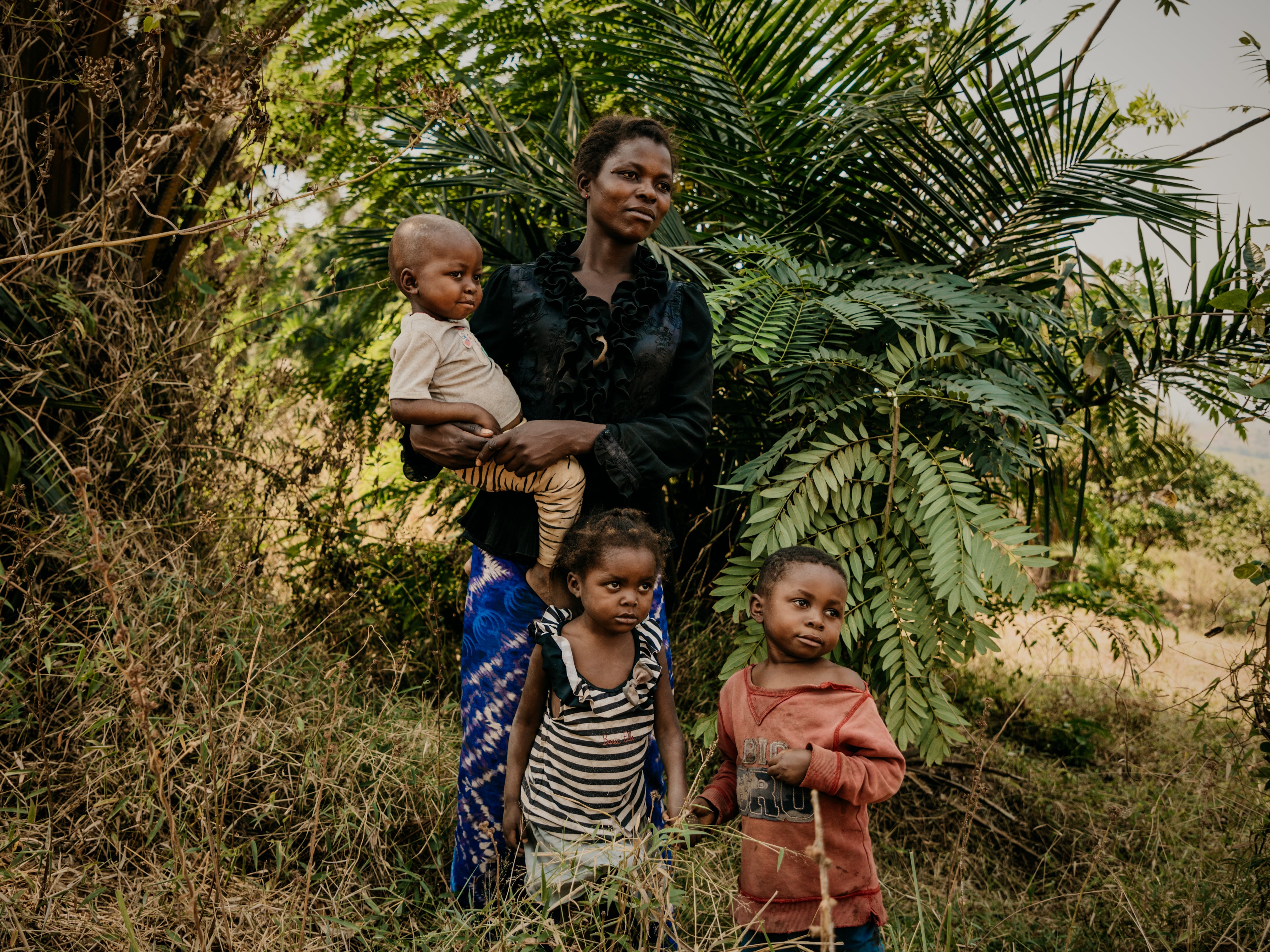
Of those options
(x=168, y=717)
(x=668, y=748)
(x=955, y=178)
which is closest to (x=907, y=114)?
(x=955, y=178)

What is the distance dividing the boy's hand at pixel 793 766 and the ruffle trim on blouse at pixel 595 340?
0.88 m

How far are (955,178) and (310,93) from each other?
2.82 metres

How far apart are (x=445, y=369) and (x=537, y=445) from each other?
0.29 meters

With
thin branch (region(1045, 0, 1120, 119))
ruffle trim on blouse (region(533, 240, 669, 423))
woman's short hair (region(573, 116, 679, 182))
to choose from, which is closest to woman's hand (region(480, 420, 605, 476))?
ruffle trim on blouse (region(533, 240, 669, 423))

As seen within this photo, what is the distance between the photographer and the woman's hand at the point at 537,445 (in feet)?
6.46

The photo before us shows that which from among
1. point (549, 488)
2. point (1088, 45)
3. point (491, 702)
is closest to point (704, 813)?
point (491, 702)

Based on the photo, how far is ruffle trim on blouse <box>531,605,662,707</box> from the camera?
1.92m

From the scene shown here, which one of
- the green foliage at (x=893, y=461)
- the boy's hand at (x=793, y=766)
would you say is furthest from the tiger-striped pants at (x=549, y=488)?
the boy's hand at (x=793, y=766)

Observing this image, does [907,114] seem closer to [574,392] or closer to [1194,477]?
[574,392]

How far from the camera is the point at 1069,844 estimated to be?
3.40 meters

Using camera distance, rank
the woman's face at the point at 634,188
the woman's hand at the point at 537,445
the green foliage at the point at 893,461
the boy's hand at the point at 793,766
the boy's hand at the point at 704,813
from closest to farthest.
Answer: the boy's hand at the point at 793,766
the boy's hand at the point at 704,813
the woman's hand at the point at 537,445
the woman's face at the point at 634,188
the green foliage at the point at 893,461

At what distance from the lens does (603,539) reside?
1946 millimetres

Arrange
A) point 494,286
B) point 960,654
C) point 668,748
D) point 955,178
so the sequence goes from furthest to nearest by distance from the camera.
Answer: point 955,178 < point 960,654 < point 494,286 < point 668,748

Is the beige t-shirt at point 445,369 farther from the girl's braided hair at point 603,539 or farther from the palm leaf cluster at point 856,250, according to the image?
the palm leaf cluster at point 856,250
